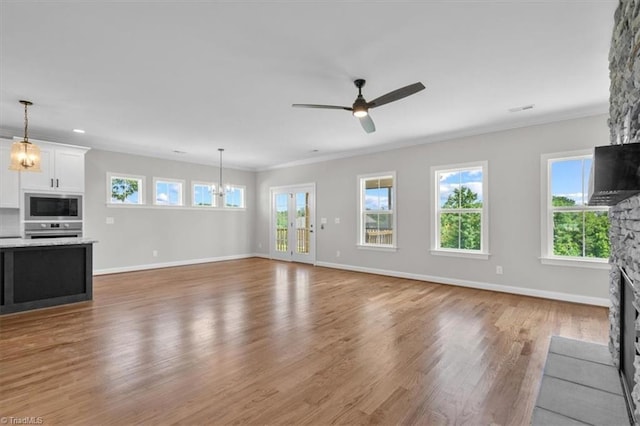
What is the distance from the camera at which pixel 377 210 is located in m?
6.62

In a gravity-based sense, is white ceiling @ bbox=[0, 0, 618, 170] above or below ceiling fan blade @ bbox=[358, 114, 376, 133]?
above

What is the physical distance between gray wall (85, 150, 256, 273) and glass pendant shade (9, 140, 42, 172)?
2.61 metres

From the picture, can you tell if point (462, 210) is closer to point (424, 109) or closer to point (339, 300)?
point (424, 109)

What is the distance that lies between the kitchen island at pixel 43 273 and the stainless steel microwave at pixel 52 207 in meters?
1.26

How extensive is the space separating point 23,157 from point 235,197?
5.32 meters

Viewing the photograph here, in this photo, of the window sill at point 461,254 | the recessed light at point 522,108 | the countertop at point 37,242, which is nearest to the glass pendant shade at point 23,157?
the countertop at point 37,242

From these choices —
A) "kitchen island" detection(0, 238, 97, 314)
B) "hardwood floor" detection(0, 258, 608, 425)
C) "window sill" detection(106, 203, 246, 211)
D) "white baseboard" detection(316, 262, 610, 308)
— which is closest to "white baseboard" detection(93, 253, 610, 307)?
"white baseboard" detection(316, 262, 610, 308)

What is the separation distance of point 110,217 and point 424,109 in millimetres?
6565

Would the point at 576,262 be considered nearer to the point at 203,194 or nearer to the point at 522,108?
the point at 522,108

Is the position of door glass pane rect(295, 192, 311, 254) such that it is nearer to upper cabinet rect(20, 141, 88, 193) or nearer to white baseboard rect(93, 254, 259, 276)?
white baseboard rect(93, 254, 259, 276)

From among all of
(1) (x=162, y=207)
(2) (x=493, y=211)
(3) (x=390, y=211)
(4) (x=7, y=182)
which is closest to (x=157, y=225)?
(1) (x=162, y=207)

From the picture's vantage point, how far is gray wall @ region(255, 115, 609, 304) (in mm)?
4398

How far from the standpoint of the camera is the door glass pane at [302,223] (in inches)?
318

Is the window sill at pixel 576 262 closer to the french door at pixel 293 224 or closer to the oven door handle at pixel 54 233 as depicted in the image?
the french door at pixel 293 224
